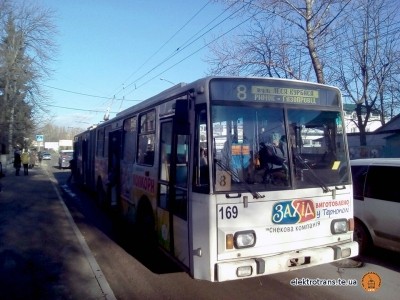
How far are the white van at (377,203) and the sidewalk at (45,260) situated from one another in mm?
4545

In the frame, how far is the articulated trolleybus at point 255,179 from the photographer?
466 centimetres

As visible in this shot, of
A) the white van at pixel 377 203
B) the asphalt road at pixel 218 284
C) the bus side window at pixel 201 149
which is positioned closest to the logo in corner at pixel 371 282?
the asphalt road at pixel 218 284

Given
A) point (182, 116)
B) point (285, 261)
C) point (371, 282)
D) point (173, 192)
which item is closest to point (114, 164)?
point (173, 192)

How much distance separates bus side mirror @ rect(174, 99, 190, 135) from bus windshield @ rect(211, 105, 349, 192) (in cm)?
43

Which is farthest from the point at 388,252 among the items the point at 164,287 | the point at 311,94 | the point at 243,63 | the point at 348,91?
the point at 348,91

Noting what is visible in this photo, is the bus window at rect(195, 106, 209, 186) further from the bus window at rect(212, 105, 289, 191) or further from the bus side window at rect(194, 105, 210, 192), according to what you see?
the bus window at rect(212, 105, 289, 191)

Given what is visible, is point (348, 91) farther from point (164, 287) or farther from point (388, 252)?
point (164, 287)

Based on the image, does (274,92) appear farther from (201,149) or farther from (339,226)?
(339,226)

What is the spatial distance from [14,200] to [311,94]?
12695mm

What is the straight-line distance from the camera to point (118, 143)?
10.1 m

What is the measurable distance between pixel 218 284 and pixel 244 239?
1.34 metres

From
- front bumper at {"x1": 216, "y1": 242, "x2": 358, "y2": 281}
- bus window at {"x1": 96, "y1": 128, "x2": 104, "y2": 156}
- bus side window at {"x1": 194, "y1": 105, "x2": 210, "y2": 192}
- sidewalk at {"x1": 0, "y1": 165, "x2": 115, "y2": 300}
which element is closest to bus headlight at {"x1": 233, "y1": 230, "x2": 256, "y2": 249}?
Result: front bumper at {"x1": 216, "y1": 242, "x2": 358, "y2": 281}

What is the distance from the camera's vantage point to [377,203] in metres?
6.71

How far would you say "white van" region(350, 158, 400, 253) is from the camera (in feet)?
21.0
